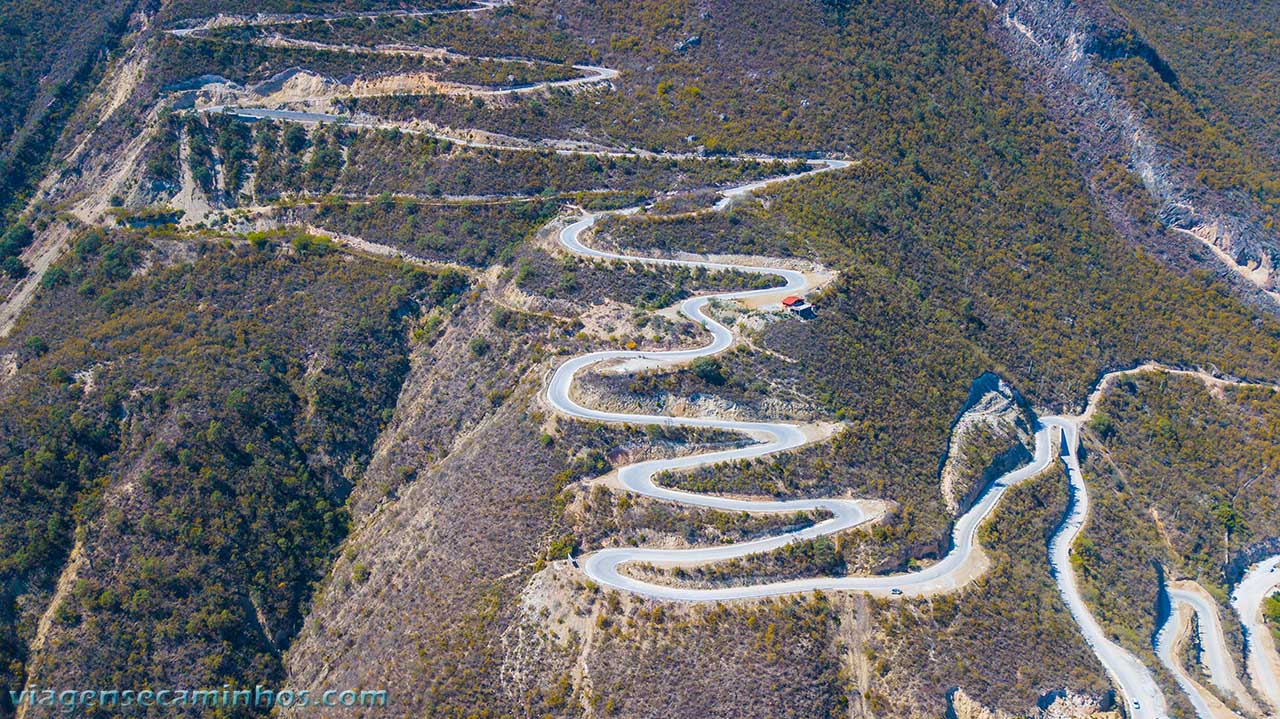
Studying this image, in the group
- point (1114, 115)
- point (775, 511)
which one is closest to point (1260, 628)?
point (775, 511)

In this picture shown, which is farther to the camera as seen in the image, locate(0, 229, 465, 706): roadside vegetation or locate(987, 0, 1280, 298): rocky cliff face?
locate(987, 0, 1280, 298): rocky cliff face

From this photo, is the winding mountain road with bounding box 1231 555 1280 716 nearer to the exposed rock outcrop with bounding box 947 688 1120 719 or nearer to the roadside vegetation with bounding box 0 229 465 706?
the exposed rock outcrop with bounding box 947 688 1120 719

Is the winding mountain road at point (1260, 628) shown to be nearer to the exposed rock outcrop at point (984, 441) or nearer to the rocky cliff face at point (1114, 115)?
the exposed rock outcrop at point (984, 441)

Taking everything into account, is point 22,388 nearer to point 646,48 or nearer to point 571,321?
point 571,321

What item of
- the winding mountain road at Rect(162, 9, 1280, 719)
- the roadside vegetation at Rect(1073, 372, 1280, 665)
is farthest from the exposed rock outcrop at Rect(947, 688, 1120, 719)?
the roadside vegetation at Rect(1073, 372, 1280, 665)

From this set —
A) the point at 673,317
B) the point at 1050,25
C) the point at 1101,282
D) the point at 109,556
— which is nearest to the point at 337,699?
the point at 109,556

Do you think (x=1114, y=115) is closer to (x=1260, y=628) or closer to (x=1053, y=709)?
(x=1260, y=628)

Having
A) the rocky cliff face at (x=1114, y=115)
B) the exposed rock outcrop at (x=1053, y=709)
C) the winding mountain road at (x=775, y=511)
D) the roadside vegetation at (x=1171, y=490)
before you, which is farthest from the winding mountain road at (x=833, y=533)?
the rocky cliff face at (x=1114, y=115)

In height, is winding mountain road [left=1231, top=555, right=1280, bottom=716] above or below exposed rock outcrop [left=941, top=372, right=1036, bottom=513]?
below
